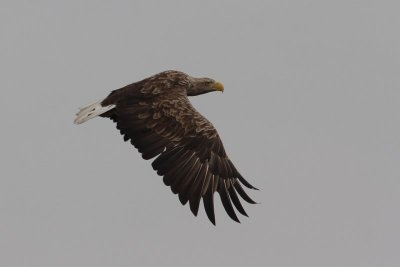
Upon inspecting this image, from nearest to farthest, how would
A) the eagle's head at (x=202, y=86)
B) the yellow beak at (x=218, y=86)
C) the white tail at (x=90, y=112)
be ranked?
the white tail at (x=90, y=112)
the eagle's head at (x=202, y=86)
the yellow beak at (x=218, y=86)

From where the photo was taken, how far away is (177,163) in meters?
17.5

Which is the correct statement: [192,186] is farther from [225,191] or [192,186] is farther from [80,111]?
[80,111]

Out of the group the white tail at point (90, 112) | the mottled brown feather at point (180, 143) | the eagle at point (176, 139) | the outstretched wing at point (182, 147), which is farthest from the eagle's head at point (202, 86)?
the white tail at point (90, 112)

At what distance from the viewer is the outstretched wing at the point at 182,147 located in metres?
17.2

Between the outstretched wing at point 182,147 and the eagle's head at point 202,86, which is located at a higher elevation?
the eagle's head at point 202,86

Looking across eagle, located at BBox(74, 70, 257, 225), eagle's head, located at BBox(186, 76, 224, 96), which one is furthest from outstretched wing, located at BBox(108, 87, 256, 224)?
eagle's head, located at BBox(186, 76, 224, 96)

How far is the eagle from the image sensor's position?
17250 mm

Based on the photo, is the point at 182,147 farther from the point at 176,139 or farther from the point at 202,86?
the point at 202,86

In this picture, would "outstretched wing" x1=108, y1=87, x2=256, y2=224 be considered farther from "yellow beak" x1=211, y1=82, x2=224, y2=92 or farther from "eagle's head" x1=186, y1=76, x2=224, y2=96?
"yellow beak" x1=211, y1=82, x2=224, y2=92

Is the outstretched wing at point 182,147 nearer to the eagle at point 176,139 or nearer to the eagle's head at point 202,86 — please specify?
the eagle at point 176,139

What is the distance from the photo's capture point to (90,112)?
1881cm

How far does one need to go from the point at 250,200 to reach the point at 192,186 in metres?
0.95

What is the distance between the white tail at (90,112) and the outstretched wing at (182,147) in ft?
0.69

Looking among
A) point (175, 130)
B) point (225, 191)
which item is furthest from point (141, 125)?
point (225, 191)
